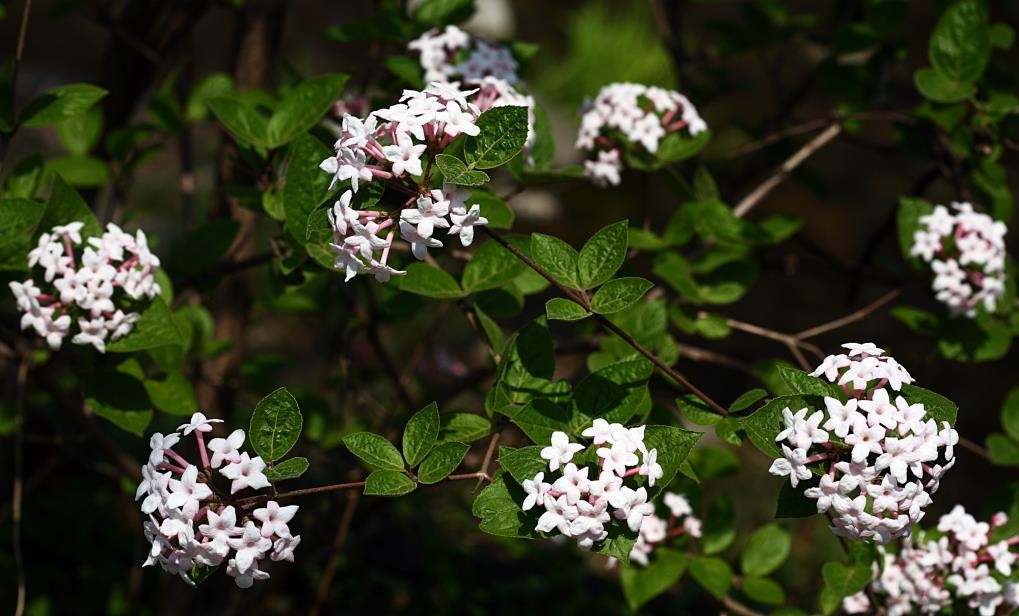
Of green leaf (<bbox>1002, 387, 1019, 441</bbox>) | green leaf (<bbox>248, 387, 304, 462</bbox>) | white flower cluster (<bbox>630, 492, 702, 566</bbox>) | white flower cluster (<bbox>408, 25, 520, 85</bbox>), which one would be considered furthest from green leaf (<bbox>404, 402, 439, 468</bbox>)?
green leaf (<bbox>1002, 387, 1019, 441</bbox>)

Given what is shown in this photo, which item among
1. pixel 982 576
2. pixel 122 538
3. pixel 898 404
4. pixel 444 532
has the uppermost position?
pixel 898 404

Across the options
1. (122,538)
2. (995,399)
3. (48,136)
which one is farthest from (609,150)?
(48,136)

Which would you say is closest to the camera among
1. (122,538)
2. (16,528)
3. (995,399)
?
(16,528)

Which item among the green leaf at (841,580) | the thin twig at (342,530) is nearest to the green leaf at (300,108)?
the thin twig at (342,530)

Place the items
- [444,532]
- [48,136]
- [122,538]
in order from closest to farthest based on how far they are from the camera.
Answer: [122,538]
[444,532]
[48,136]

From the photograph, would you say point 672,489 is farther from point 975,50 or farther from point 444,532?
point 444,532

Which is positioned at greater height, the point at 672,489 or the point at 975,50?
the point at 975,50

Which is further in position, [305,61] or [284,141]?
[305,61]
